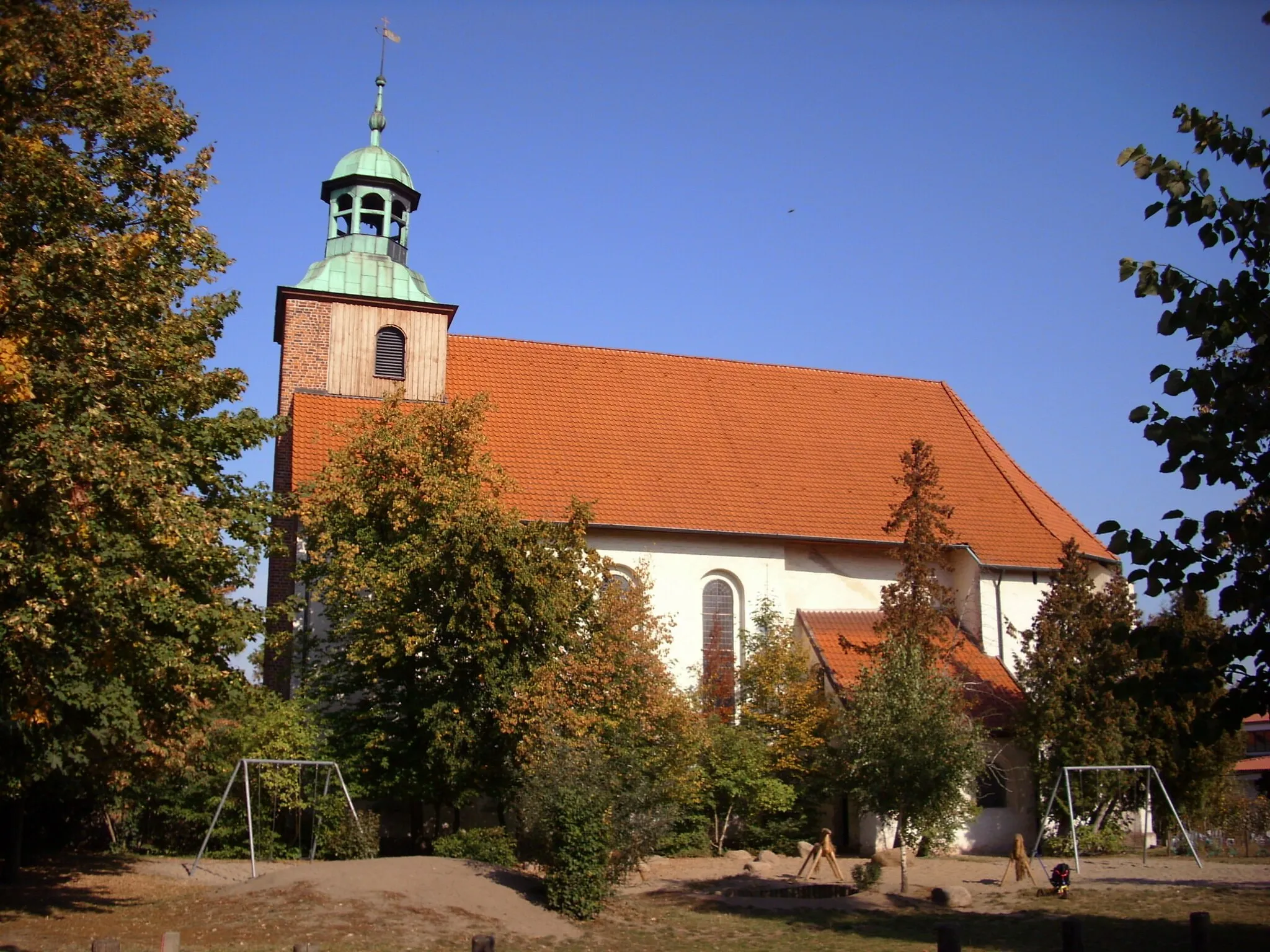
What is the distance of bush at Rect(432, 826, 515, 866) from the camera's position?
17.6m

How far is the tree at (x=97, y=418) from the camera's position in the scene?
31.7 ft

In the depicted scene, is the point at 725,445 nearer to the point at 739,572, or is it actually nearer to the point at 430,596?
the point at 739,572

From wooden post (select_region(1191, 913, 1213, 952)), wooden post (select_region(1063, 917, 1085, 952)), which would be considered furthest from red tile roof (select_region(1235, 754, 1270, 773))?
wooden post (select_region(1063, 917, 1085, 952))

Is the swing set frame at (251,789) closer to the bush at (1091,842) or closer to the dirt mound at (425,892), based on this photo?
the dirt mound at (425,892)

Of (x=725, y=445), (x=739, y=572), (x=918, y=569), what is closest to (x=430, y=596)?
(x=739, y=572)

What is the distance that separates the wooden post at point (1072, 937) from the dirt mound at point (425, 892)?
620 centimetres

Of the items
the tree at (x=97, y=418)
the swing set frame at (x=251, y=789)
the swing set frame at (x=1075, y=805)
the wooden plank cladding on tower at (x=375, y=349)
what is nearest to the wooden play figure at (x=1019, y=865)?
the swing set frame at (x=1075, y=805)

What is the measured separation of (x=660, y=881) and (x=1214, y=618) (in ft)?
41.8

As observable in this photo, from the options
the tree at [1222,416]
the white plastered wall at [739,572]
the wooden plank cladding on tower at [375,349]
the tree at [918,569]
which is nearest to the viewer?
the tree at [1222,416]

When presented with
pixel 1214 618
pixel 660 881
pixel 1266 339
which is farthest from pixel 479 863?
pixel 1214 618

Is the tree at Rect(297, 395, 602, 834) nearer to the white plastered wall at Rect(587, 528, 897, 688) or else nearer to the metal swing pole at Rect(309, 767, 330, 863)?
the metal swing pole at Rect(309, 767, 330, 863)

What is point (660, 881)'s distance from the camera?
733 inches

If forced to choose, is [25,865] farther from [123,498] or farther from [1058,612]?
[1058,612]

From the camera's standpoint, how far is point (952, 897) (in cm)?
1644
